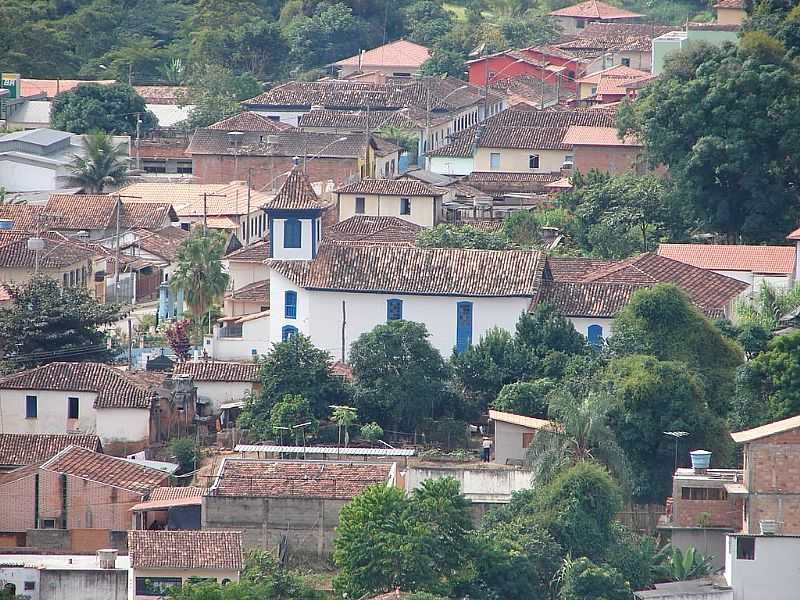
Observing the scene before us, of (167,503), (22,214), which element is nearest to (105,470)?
(167,503)

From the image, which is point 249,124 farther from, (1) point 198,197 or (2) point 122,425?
(2) point 122,425

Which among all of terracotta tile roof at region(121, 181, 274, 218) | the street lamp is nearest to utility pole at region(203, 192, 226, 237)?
terracotta tile roof at region(121, 181, 274, 218)

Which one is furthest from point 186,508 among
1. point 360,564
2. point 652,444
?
point 652,444

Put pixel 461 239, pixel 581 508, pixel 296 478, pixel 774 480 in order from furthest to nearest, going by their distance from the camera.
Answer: pixel 461 239, pixel 296 478, pixel 581 508, pixel 774 480

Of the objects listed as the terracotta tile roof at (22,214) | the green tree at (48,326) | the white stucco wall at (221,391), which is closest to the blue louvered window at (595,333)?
the white stucco wall at (221,391)

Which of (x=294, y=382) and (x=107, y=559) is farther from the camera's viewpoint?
(x=294, y=382)

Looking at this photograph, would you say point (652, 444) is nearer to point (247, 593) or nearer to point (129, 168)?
point (247, 593)

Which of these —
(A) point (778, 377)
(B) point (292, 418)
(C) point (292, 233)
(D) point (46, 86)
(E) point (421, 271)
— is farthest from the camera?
(D) point (46, 86)
